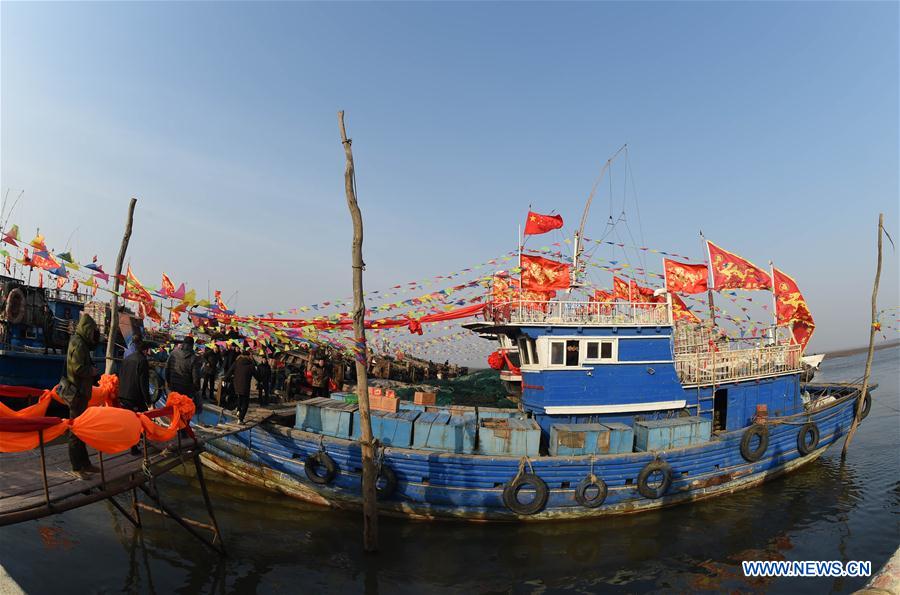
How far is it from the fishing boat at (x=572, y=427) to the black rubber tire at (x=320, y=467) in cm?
4

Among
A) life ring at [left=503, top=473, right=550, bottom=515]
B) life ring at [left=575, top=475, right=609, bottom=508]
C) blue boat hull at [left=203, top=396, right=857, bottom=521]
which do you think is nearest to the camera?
life ring at [left=503, top=473, right=550, bottom=515]

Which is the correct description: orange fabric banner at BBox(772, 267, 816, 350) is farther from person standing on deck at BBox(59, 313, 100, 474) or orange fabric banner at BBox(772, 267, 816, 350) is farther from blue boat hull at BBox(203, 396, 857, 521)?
person standing on deck at BBox(59, 313, 100, 474)

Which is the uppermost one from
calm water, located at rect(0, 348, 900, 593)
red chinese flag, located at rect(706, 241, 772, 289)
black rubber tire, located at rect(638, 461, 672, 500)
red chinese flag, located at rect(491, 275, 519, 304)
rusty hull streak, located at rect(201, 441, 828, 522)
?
red chinese flag, located at rect(706, 241, 772, 289)

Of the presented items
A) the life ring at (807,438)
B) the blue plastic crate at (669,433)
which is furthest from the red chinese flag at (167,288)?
the life ring at (807,438)

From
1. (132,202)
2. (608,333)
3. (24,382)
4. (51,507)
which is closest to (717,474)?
(608,333)

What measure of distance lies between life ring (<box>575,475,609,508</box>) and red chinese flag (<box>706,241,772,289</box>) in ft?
29.9

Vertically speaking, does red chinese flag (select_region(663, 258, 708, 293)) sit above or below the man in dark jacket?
above

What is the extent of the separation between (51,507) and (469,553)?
793cm

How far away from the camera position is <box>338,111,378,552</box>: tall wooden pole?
1005 centimetres

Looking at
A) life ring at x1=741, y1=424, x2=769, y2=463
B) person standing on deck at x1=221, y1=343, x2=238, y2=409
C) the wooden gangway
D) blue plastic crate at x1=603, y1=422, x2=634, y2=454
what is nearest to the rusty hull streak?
life ring at x1=741, y1=424, x2=769, y2=463

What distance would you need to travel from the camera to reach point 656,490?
504 inches

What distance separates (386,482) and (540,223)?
29.6 feet

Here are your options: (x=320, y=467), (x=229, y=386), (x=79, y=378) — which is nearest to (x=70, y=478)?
(x=79, y=378)

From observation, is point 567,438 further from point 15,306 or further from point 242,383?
point 15,306
